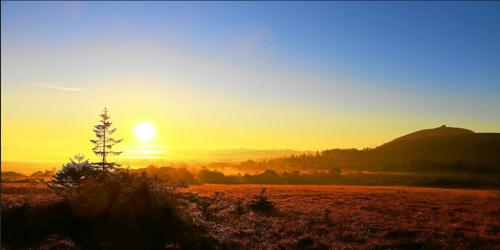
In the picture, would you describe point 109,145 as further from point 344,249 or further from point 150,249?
point 344,249

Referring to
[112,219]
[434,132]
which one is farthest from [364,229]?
[434,132]

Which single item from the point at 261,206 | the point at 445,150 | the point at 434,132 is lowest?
the point at 261,206

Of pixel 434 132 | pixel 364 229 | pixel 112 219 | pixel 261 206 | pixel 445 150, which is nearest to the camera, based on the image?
pixel 112 219

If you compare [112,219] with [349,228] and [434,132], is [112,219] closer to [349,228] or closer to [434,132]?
[349,228]

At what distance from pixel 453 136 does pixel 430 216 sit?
397 feet

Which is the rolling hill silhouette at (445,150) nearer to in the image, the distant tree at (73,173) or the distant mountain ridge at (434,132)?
the distant mountain ridge at (434,132)

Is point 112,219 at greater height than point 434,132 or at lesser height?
lesser

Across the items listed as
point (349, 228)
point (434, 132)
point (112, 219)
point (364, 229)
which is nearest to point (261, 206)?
Answer: point (349, 228)

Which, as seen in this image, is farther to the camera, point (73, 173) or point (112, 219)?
point (73, 173)

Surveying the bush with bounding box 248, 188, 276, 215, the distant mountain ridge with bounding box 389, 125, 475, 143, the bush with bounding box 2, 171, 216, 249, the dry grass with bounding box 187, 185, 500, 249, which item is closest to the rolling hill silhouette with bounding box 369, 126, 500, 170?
the distant mountain ridge with bounding box 389, 125, 475, 143

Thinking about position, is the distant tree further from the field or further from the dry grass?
the dry grass

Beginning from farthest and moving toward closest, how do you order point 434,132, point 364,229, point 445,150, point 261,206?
point 434,132 → point 445,150 → point 261,206 → point 364,229

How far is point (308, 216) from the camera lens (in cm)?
2870

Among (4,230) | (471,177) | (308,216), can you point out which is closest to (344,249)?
(308,216)
